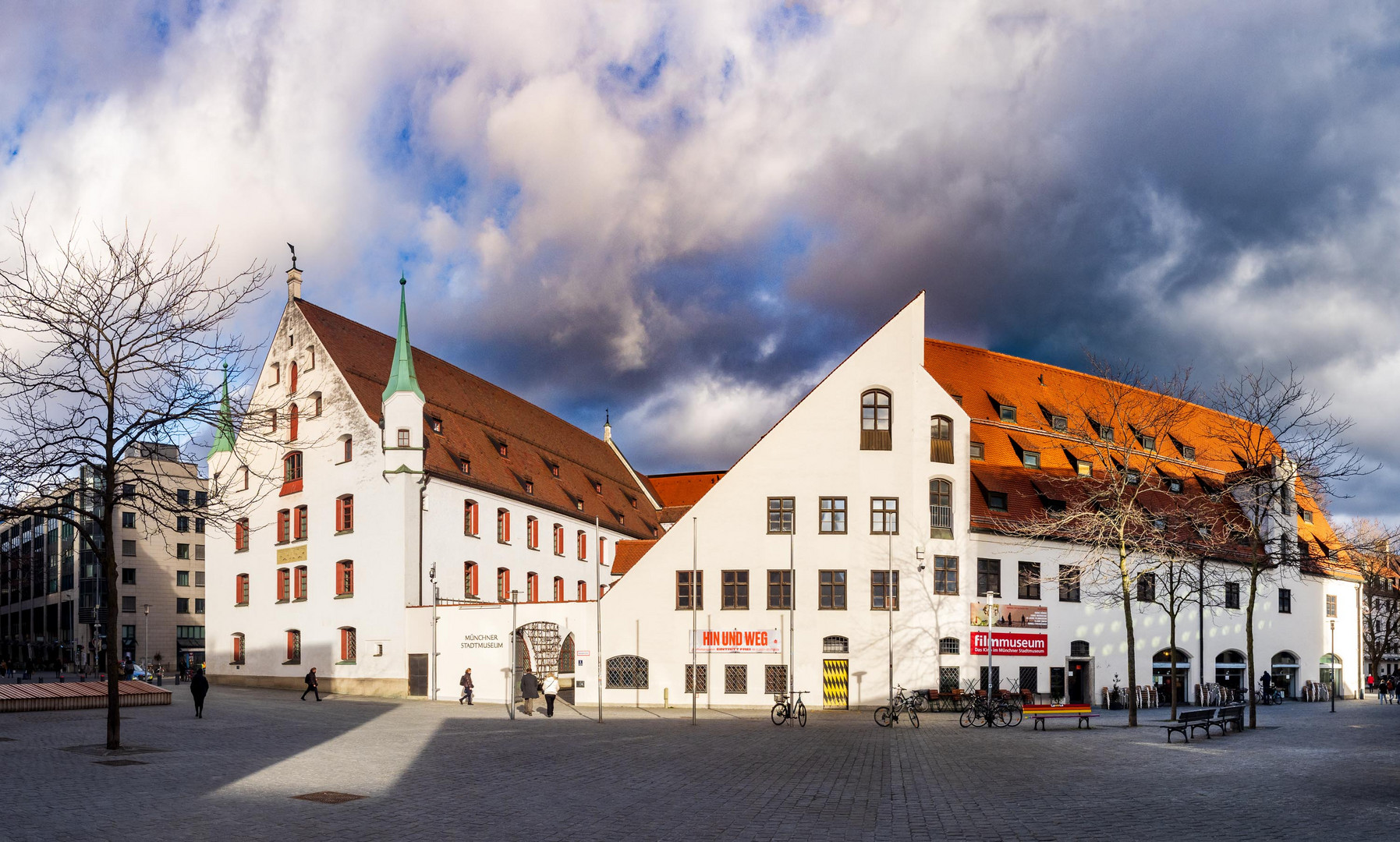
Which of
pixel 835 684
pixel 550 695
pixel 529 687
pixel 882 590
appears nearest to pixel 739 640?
pixel 835 684

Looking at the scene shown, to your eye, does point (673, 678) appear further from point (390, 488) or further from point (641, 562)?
point (390, 488)

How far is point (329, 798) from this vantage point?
56.3 ft

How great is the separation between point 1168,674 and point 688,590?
22.5m

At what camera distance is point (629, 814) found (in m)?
15.7

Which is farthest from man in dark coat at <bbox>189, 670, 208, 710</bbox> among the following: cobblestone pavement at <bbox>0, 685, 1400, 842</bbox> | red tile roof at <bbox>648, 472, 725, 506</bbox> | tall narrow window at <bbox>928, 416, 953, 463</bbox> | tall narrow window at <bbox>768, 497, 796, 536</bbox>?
red tile roof at <bbox>648, 472, 725, 506</bbox>

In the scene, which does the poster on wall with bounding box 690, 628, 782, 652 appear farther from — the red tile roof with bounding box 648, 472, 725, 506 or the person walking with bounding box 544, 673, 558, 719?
the red tile roof with bounding box 648, 472, 725, 506

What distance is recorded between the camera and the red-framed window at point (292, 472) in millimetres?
55438

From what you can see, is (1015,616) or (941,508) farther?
(941,508)

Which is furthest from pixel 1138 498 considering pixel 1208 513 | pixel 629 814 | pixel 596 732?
pixel 629 814

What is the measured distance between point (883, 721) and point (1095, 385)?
29514mm

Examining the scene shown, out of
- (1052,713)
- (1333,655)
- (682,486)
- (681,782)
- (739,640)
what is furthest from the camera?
(682,486)

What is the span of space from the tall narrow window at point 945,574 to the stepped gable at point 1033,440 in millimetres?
1946

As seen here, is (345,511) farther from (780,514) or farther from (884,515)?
(884,515)

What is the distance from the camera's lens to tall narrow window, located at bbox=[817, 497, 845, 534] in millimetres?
45812
